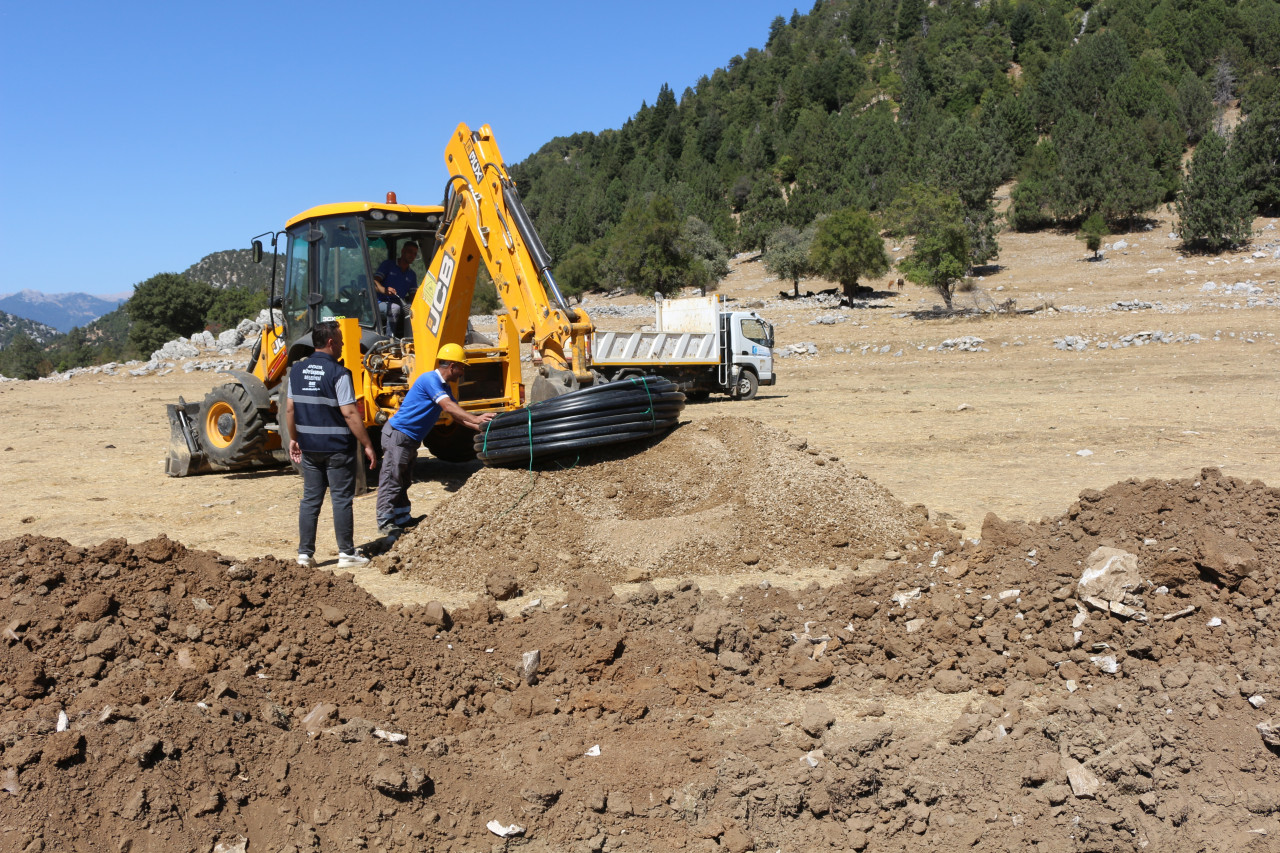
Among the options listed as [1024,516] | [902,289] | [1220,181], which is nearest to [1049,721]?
[1024,516]

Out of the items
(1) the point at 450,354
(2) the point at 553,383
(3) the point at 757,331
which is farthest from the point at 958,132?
(1) the point at 450,354

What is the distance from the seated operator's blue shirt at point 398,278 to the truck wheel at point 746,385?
395 inches

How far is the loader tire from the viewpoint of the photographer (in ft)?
35.5

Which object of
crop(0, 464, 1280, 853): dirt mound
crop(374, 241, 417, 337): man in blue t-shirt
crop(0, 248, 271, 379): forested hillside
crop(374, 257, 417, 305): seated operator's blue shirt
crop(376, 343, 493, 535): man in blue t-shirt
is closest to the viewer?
crop(0, 464, 1280, 853): dirt mound

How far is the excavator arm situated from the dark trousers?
2035mm

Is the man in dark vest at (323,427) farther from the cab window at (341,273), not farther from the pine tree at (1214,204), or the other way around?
the pine tree at (1214,204)

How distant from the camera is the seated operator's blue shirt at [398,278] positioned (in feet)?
33.9

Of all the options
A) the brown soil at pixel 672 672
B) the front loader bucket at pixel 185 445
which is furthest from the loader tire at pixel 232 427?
the brown soil at pixel 672 672

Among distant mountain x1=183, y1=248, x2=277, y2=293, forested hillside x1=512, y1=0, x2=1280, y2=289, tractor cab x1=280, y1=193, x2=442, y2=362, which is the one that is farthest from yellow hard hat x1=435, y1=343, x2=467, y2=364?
distant mountain x1=183, y1=248, x2=277, y2=293

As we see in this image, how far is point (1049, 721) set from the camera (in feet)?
14.1

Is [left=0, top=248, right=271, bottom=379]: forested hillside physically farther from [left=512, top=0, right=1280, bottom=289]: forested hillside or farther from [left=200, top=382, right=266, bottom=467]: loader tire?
[left=200, top=382, right=266, bottom=467]: loader tire

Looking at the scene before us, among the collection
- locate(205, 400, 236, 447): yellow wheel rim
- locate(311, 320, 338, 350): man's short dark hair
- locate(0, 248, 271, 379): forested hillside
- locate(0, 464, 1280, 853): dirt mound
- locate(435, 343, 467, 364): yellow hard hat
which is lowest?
locate(0, 464, 1280, 853): dirt mound

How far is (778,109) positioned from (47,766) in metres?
119

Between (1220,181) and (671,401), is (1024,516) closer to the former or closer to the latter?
(671,401)
